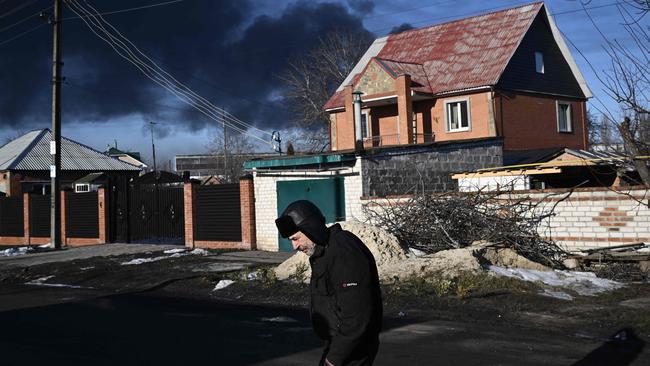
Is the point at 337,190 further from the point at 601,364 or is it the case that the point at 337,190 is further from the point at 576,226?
the point at 601,364

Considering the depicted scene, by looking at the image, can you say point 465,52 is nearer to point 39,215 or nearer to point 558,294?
point 39,215

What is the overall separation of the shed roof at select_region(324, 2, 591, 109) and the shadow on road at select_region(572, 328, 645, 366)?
2449 centimetres

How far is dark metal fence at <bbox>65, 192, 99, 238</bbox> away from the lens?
90.2 feet

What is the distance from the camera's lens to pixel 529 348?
8.02 m

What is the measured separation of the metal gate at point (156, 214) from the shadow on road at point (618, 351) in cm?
1796

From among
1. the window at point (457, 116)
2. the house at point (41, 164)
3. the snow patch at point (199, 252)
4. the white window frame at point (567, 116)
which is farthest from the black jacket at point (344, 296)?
the house at point (41, 164)

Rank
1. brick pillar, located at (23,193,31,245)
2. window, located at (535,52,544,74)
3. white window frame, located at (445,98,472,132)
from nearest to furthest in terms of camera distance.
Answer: brick pillar, located at (23,193,31,245) → white window frame, located at (445,98,472,132) → window, located at (535,52,544,74)

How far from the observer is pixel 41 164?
4634cm

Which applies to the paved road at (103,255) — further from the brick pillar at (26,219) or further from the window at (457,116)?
the window at (457,116)

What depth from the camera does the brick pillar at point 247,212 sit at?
21469mm

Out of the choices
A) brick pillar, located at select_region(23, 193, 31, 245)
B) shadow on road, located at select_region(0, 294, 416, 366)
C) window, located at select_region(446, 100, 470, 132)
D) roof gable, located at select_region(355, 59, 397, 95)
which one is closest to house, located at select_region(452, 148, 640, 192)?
window, located at select_region(446, 100, 470, 132)

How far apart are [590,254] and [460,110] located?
67.2 feet

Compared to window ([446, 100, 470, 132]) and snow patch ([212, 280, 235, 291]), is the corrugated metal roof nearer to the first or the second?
window ([446, 100, 470, 132])

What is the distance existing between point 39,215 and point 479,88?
2007 cm
